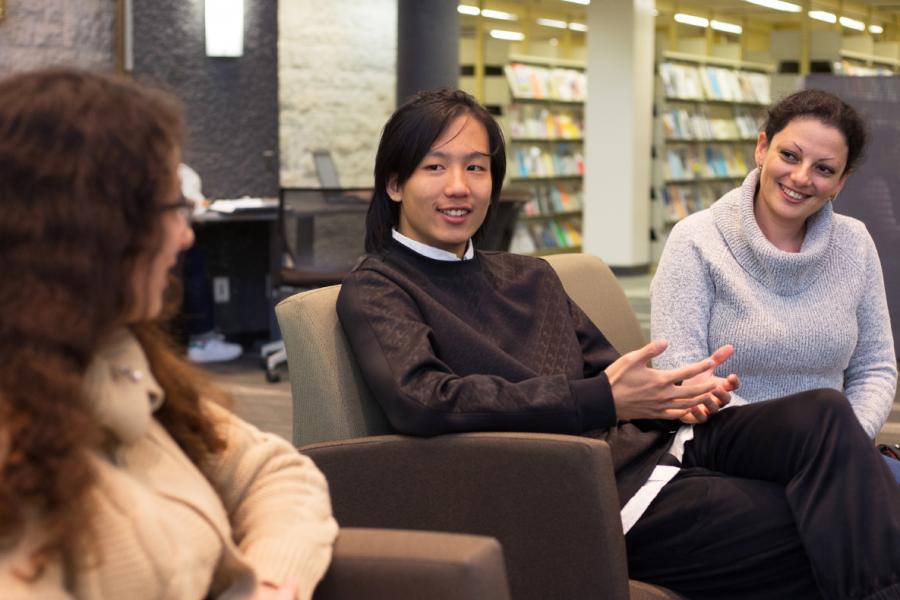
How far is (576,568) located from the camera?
72.1 inches

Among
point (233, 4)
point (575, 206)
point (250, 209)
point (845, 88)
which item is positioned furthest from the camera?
point (575, 206)

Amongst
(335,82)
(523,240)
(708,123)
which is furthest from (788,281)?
A: (708,123)

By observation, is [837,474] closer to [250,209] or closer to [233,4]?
[250,209]

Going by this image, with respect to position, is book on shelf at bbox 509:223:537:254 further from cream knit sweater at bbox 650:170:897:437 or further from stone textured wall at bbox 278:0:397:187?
cream knit sweater at bbox 650:170:897:437

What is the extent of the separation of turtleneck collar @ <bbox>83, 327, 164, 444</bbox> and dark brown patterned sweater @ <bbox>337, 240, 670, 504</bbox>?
741 mm

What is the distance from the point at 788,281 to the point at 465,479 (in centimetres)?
87

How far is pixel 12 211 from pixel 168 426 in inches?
13.5

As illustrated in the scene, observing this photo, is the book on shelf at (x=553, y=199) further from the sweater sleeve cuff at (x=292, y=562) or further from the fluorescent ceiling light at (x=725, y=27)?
the sweater sleeve cuff at (x=292, y=562)

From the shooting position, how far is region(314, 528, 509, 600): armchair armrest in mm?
1323

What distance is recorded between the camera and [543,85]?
11.2 m

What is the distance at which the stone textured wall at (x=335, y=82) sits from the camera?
723 centimetres

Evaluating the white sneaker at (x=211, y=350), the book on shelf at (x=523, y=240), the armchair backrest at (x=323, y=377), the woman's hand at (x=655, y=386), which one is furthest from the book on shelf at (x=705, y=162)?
the armchair backrest at (x=323, y=377)

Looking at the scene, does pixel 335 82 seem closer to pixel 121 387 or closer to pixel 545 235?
pixel 545 235

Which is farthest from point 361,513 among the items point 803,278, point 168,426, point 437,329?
point 803,278
